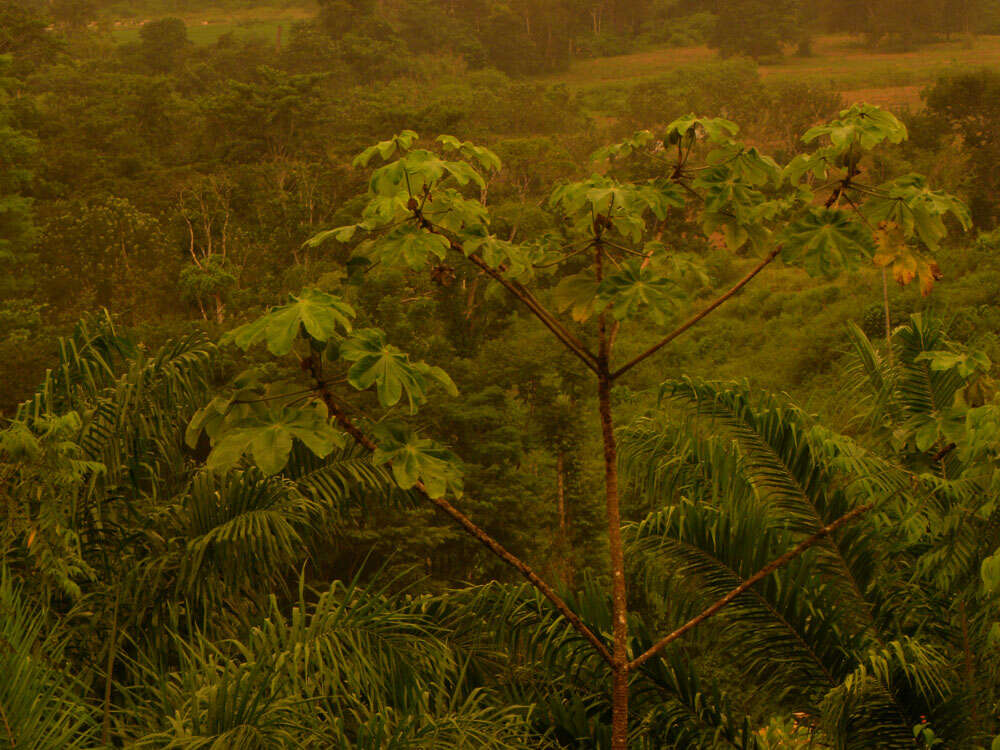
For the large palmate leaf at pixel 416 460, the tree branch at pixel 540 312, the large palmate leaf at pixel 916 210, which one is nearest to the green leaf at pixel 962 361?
the large palmate leaf at pixel 916 210

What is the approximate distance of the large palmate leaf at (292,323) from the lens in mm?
2066

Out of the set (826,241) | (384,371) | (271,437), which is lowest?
(271,437)

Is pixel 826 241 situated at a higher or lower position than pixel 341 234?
→ lower

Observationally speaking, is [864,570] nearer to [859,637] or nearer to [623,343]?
[859,637]

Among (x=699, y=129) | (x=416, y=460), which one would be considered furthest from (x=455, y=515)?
(x=699, y=129)

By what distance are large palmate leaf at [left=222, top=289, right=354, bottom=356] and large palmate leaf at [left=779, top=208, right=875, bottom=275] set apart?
1.19 metres

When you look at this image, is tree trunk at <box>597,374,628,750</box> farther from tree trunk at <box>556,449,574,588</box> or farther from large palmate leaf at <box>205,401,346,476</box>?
tree trunk at <box>556,449,574,588</box>

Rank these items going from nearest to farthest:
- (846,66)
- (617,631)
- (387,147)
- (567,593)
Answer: (387,147) < (617,631) < (567,593) < (846,66)

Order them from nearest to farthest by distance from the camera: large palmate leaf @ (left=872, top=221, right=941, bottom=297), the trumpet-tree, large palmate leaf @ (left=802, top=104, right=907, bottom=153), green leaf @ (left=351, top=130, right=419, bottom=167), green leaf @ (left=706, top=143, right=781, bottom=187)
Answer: the trumpet-tree
green leaf @ (left=351, top=130, right=419, bottom=167)
large palmate leaf @ (left=802, top=104, right=907, bottom=153)
large palmate leaf @ (left=872, top=221, right=941, bottom=297)
green leaf @ (left=706, top=143, right=781, bottom=187)

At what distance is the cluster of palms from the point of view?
350 cm

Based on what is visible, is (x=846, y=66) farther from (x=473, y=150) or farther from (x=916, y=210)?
(x=473, y=150)

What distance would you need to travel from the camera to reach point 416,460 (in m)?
2.32

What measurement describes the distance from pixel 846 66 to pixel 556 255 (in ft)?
172

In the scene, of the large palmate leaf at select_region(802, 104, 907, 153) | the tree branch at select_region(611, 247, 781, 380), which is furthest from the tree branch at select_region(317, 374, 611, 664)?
the large palmate leaf at select_region(802, 104, 907, 153)
